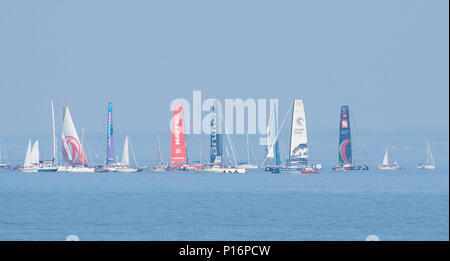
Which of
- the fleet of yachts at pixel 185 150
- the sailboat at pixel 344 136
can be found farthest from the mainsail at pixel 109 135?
the sailboat at pixel 344 136

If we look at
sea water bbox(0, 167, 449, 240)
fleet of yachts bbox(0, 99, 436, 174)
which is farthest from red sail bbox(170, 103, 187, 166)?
sea water bbox(0, 167, 449, 240)

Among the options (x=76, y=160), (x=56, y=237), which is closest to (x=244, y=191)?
(x=56, y=237)

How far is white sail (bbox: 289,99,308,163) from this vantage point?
4704 inches

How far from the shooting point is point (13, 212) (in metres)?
57.6

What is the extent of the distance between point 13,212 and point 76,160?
74848 mm

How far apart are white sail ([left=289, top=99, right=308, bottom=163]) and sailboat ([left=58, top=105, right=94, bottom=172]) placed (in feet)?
111

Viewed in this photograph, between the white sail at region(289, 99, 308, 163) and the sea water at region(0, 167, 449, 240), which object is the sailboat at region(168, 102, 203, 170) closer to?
the white sail at region(289, 99, 308, 163)

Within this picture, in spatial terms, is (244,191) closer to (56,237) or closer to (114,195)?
(114,195)

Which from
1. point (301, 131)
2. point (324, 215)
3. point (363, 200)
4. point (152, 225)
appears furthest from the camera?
point (301, 131)

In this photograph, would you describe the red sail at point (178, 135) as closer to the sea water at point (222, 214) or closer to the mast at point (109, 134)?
the mast at point (109, 134)

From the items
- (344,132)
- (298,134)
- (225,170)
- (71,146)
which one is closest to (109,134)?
(71,146)

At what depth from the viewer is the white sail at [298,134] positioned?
11949 cm

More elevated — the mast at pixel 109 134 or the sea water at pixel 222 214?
the mast at pixel 109 134

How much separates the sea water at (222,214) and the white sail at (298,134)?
33415mm
